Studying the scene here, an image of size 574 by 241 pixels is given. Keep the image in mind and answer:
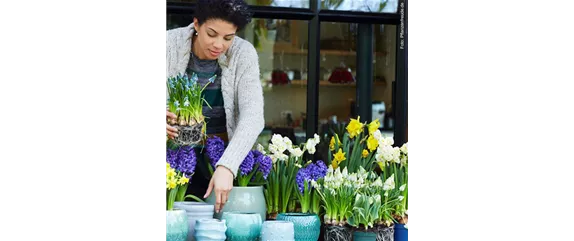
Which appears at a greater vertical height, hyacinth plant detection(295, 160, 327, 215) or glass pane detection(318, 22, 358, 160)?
glass pane detection(318, 22, 358, 160)

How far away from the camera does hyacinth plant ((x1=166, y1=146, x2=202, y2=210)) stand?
12.3 feet

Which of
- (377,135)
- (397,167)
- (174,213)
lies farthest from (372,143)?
(174,213)

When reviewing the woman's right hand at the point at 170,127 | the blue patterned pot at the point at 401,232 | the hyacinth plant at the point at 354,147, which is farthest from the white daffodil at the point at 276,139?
the blue patterned pot at the point at 401,232

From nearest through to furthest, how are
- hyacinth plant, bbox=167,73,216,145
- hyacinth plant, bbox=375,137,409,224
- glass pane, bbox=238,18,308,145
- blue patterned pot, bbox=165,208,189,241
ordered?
blue patterned pot, bbox=165,208,189,241 → hyacinth plant, bbox=167,73,216,145 → glass pane, bbox=238,18,308,145 → hyacinth plant, bbox=375,137,409,224

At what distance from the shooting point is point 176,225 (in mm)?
3684

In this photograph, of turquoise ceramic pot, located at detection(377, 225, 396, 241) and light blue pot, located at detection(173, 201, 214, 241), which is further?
turquoise ceramic pot, located at detection(377, 225, 396, 241)

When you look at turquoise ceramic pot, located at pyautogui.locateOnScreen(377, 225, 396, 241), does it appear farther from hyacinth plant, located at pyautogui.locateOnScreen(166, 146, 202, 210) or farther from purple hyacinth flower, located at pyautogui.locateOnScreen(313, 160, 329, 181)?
hyacinth plant, located at pyautogui.locateOnScreen(166, 146, 202, 210)

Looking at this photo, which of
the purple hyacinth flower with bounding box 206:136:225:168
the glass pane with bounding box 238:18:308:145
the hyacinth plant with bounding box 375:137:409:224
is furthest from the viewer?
the hyacinth plant with bounding box 375:137:409:224

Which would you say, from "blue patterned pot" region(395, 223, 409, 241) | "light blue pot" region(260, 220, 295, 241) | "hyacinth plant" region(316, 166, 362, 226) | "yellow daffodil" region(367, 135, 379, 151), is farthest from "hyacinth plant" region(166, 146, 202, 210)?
"blue patterned pot" region(395, 223, 409, 241)

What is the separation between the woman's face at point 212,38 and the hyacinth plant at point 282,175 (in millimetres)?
452

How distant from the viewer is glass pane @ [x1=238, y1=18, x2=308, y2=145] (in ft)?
13.2

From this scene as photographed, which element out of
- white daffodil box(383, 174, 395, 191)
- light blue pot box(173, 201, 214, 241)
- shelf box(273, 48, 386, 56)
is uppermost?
shelf box(273, 48, 386, 56)
